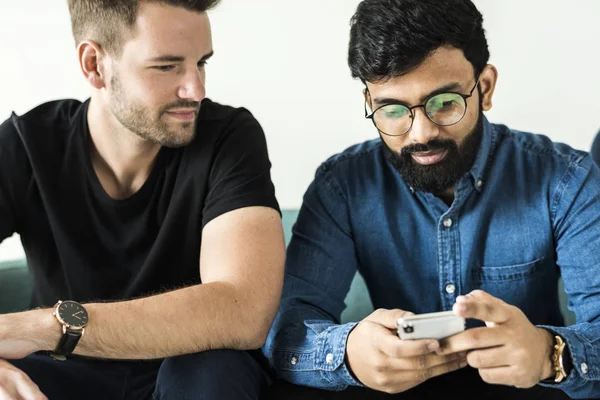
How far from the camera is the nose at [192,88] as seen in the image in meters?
2.01

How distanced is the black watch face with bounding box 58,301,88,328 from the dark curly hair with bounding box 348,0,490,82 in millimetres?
780

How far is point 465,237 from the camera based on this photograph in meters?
1.99

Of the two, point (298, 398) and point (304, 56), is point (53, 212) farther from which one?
point (304, 56)

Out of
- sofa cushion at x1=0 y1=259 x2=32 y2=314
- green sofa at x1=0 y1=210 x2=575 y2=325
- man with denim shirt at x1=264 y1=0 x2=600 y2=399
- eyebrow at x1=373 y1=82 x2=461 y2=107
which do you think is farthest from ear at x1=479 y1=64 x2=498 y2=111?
sofa cushion at x1=0 y1=259 x2=32 y2=314

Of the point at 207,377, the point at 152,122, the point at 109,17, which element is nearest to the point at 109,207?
the point at 152,122

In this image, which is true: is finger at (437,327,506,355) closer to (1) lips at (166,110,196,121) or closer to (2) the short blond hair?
(1) lips at (166,110,196,121)

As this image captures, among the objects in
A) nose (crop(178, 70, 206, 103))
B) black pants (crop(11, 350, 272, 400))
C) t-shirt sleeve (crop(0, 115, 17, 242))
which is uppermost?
nose (crop(178, 70, 206, 103))

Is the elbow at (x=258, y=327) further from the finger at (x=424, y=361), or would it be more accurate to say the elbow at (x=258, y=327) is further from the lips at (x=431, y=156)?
the lips at (x=431, y=156)

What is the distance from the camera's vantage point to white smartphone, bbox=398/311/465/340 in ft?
4.95

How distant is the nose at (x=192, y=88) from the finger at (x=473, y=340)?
0.83 meters

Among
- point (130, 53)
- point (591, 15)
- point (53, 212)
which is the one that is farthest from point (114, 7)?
point (591, 15)

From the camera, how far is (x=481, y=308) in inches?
59.4

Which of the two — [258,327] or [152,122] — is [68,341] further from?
[152,122]

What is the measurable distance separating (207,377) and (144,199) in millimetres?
542
